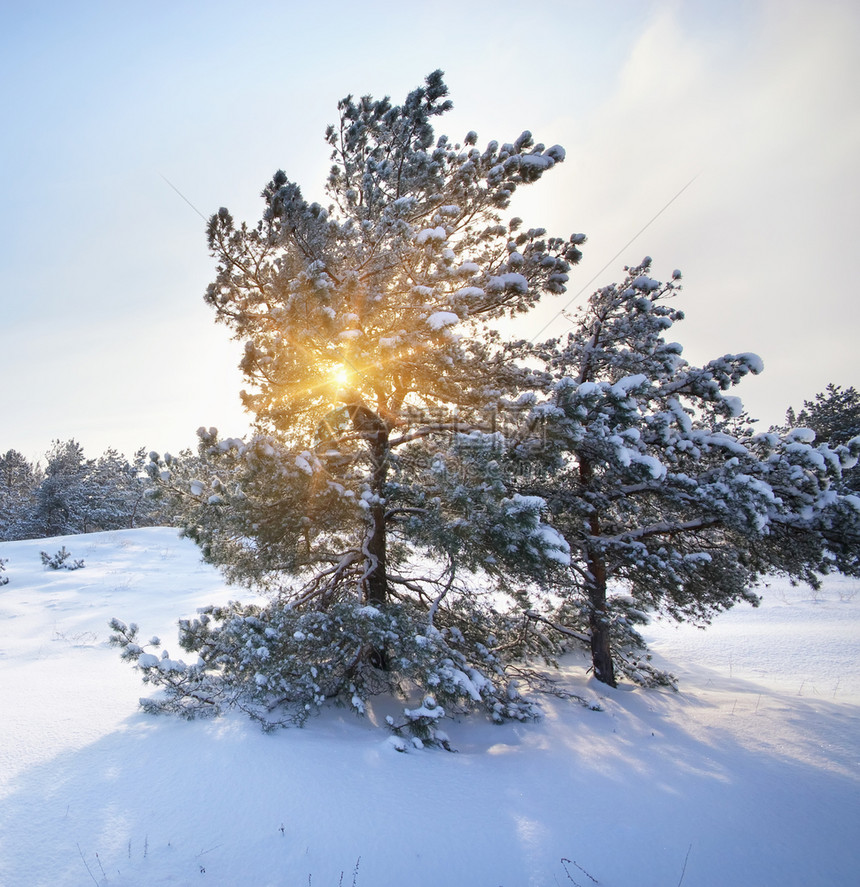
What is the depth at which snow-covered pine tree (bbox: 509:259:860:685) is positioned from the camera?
16.1 feet

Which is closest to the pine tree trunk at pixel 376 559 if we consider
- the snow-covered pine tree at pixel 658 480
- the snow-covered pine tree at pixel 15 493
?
the snow-covered pine tree at pixel 658 480

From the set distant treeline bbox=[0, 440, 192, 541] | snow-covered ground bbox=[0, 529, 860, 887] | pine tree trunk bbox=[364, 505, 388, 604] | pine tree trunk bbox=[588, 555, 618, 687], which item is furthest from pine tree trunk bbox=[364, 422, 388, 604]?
distant treeline bbox=[0, 440, 192, 541]

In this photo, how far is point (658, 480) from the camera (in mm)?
5863

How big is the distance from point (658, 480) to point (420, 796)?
15.1 ft

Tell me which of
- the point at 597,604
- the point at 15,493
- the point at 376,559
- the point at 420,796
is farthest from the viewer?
the point at 15,493

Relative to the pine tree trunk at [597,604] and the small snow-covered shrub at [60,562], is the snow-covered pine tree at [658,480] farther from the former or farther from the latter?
the small snow-covered shrub at [60,562]

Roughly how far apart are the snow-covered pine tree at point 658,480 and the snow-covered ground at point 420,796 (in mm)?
2038

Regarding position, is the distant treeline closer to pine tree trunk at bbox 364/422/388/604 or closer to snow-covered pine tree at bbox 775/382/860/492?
pine tree trunk at bbox 364/422/388/604

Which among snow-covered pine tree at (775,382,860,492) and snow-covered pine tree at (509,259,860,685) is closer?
snow-covered pine tree at (509,259,860,685)

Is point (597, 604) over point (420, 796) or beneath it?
over

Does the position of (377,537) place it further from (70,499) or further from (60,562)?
(70,499)

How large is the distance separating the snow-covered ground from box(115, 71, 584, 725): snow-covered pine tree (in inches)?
27.1

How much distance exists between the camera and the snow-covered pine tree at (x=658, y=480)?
4910mm

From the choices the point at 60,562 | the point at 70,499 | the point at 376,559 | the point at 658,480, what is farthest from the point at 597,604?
the point at 70,499
